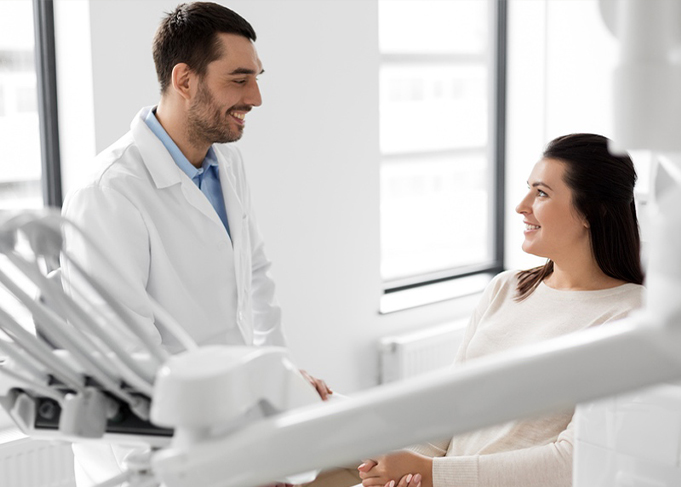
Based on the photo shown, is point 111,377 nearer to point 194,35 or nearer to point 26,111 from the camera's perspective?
point 194,35

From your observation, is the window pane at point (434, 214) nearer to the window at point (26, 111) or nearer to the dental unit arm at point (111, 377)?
the window at point (26, 111)

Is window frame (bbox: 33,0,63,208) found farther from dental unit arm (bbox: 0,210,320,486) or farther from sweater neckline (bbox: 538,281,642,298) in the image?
dental unit arm (bbox: 0,210,320,486)

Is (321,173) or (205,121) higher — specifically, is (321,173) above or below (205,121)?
below

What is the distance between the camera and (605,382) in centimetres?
37

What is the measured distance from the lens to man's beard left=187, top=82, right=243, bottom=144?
6.59ft

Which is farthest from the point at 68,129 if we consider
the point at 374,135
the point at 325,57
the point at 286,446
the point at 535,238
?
the point at 286,446

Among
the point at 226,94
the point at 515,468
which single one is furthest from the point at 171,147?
the point at 515,468

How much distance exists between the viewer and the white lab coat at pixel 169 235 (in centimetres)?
179

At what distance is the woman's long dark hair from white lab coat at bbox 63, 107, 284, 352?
80 cm

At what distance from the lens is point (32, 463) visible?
258cm

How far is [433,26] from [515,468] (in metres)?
2.82

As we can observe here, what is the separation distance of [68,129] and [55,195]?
0.75 ft

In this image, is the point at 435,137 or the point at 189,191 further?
the point at 435,137

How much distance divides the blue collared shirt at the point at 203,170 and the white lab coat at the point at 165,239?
31mm
